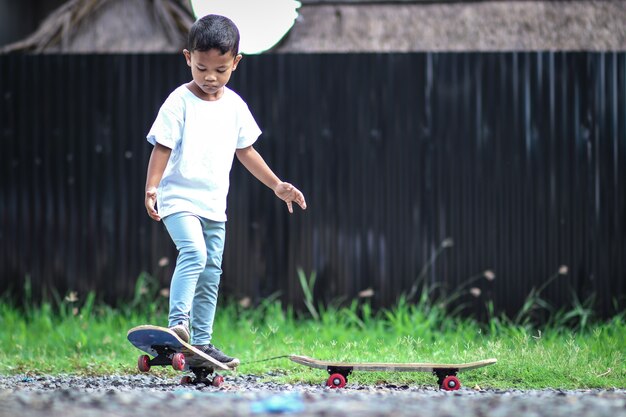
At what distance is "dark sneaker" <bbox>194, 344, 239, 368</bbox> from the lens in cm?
406

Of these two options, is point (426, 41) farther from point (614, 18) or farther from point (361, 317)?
point (361, 317)

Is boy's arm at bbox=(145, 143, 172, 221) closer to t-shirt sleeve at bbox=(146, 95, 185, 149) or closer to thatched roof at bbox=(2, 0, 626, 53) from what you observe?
t-shirt sleeve at bbox=(146, 95, 185, 149)

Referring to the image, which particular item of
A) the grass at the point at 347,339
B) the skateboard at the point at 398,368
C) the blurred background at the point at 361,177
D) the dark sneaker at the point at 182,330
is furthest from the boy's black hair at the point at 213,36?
the blurred background at the point at 361,177

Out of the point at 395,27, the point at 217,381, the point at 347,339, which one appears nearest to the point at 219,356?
the point at 217,381

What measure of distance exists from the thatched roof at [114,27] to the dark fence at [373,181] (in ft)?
10.4

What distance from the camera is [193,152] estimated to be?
4.08 meters

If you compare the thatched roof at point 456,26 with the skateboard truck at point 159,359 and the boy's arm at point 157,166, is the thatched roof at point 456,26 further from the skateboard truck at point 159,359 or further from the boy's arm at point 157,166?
the skateboard truck at point 159,359

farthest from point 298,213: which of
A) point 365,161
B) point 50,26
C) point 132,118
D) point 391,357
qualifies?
point 50,26

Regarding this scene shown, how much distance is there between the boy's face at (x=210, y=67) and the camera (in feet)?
13.1

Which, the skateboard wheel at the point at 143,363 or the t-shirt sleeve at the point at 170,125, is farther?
the t-shirt sleeve at the point at 170,125

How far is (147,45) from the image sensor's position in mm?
9672

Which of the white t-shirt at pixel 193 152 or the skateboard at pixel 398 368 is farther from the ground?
the white t-shirt at pixel 193 152

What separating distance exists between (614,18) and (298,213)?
370 cm

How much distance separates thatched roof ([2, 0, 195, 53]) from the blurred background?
3.07 m
